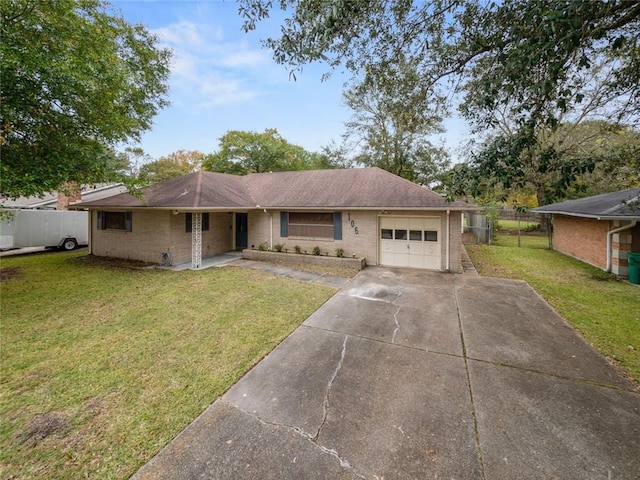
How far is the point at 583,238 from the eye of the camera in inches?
476

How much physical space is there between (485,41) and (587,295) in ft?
23.6

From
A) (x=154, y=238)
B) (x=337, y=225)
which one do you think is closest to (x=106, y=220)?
(x=154, y=238)

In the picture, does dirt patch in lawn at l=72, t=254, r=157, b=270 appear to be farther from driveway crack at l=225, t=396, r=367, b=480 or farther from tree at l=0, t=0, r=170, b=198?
driveway crack at l=225, t=396, r=367, b=480

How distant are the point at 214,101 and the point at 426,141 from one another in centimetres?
1642

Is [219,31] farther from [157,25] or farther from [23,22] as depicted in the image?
[157,25]

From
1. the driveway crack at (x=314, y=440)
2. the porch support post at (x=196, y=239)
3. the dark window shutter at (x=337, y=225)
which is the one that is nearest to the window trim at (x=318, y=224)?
the dark window shutter at (x=337, y=225)

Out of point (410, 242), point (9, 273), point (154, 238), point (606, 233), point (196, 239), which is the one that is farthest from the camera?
point (154, 238)

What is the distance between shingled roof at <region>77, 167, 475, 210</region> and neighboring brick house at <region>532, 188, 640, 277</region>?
4.35 m

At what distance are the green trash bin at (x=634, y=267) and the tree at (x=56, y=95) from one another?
52.5 feet

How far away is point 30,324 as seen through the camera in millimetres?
5484

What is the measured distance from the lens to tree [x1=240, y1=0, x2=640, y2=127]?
3225 millimetres

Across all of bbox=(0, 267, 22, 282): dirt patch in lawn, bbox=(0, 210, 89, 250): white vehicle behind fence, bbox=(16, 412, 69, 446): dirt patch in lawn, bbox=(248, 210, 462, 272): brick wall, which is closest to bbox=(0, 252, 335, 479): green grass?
bbox=(16, 412, 69, 446): dirt patch in lawn

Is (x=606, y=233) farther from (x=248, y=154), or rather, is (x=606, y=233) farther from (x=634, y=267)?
(x=248, y=154)

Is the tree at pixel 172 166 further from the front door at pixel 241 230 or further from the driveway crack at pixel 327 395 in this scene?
the driveway crack at pixel 327 395
